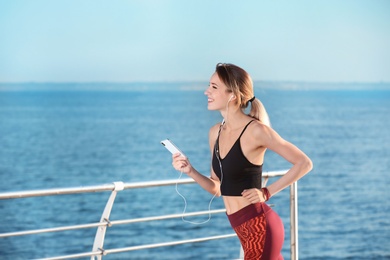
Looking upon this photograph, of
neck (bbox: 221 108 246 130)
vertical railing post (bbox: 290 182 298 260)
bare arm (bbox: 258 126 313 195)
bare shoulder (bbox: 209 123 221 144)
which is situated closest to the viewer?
bare arm (bbox: 258 126 313 195)

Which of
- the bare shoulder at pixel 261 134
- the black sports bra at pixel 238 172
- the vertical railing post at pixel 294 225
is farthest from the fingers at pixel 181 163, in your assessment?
the vertical railing post at pixel 294 225

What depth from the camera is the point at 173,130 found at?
211ft

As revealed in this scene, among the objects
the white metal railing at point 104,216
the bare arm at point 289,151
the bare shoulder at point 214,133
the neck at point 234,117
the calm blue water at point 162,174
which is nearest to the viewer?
the bare arm at point 289,151

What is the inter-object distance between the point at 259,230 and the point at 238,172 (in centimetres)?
23

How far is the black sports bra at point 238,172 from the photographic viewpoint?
277cm

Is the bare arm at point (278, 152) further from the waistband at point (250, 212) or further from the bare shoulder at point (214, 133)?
the bare shoulder at point (214, 133)

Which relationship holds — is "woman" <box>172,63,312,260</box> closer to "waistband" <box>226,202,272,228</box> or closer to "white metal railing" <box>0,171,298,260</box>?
"waistband" <box>226,202,272,228</box>

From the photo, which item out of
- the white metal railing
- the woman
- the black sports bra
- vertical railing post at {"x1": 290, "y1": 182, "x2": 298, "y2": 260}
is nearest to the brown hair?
the woman

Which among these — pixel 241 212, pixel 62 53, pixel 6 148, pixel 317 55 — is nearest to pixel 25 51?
pixel 62 53

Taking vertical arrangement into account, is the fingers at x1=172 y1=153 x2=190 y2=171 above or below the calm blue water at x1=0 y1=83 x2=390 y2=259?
below

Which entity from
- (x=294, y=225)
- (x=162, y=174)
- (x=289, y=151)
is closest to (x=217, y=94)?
(x=289, y=151)

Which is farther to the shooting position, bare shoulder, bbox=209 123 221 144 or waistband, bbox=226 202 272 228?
bare shoulder, bbox=209 123 221 144

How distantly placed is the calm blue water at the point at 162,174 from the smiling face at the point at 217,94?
0.64ft

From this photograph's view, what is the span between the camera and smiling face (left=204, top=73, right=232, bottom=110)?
2.79 metres
